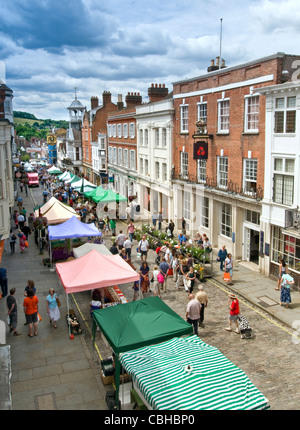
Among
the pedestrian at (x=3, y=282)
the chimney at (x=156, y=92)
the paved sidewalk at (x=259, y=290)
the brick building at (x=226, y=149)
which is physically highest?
the chimney at (x=156, y=92)

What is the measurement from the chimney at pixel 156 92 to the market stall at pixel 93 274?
22773 mm

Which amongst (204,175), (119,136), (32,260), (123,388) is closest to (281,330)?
(123,388)

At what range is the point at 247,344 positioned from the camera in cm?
1293

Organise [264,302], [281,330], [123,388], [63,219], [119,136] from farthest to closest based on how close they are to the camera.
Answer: [119,136] < [63,219] < [264,302] < [281,330] < [123,388]

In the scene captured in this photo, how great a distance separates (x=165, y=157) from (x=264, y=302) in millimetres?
17380

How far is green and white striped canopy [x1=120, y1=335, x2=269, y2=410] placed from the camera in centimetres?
710

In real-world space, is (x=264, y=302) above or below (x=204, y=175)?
below

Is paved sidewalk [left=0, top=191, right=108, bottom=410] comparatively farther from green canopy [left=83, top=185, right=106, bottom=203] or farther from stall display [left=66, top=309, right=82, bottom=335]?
green canopy [left=83, top=185, right=106, bottom=203]

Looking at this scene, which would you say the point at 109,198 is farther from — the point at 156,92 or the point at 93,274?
the point at 93,274

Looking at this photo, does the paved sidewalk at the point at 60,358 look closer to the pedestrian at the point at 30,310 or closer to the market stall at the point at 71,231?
the pedestrian at the point at 30,310

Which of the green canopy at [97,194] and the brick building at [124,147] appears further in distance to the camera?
the brick building at [124,147]

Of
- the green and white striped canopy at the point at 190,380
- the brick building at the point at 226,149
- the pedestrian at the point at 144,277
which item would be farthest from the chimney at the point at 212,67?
the green and white striped canopy at the point at 190,380

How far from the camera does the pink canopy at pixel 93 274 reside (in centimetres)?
1379
